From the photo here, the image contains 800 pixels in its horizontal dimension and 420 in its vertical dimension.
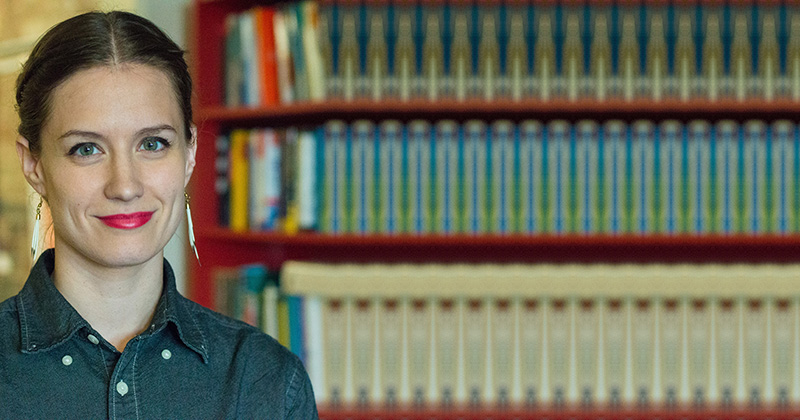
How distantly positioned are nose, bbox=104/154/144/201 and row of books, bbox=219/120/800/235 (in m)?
1.45

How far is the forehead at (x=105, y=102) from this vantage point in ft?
3.32

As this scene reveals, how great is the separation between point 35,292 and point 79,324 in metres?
0.10

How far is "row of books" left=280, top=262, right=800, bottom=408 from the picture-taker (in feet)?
8.28

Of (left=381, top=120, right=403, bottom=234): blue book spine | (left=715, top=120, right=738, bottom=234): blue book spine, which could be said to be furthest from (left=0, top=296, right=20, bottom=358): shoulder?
(left=715, top=120, right=738, bottom=234): blue book spine

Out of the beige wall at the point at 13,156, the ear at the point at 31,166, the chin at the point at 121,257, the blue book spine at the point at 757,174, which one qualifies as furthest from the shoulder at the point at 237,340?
the beige wall at the point at 13,156

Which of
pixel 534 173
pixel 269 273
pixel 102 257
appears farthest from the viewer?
pixel 269 273

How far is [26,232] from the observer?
126 inches

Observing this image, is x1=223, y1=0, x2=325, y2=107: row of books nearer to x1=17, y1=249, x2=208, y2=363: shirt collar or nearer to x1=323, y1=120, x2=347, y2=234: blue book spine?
x1=323, y1=120, x2=347, y2=234: blue book spine

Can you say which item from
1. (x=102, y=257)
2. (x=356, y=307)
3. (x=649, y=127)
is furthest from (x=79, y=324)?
(x=649, y=127)

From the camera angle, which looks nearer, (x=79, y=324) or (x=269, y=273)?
(x=79, y=324)

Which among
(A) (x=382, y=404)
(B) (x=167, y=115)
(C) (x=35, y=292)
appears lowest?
(A) (x=382, y=404)

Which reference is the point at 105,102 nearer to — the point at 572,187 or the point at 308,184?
the point at 308,184

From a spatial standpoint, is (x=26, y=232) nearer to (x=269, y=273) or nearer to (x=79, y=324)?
(x=269, y=273)

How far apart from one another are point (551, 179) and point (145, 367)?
5.35ft
